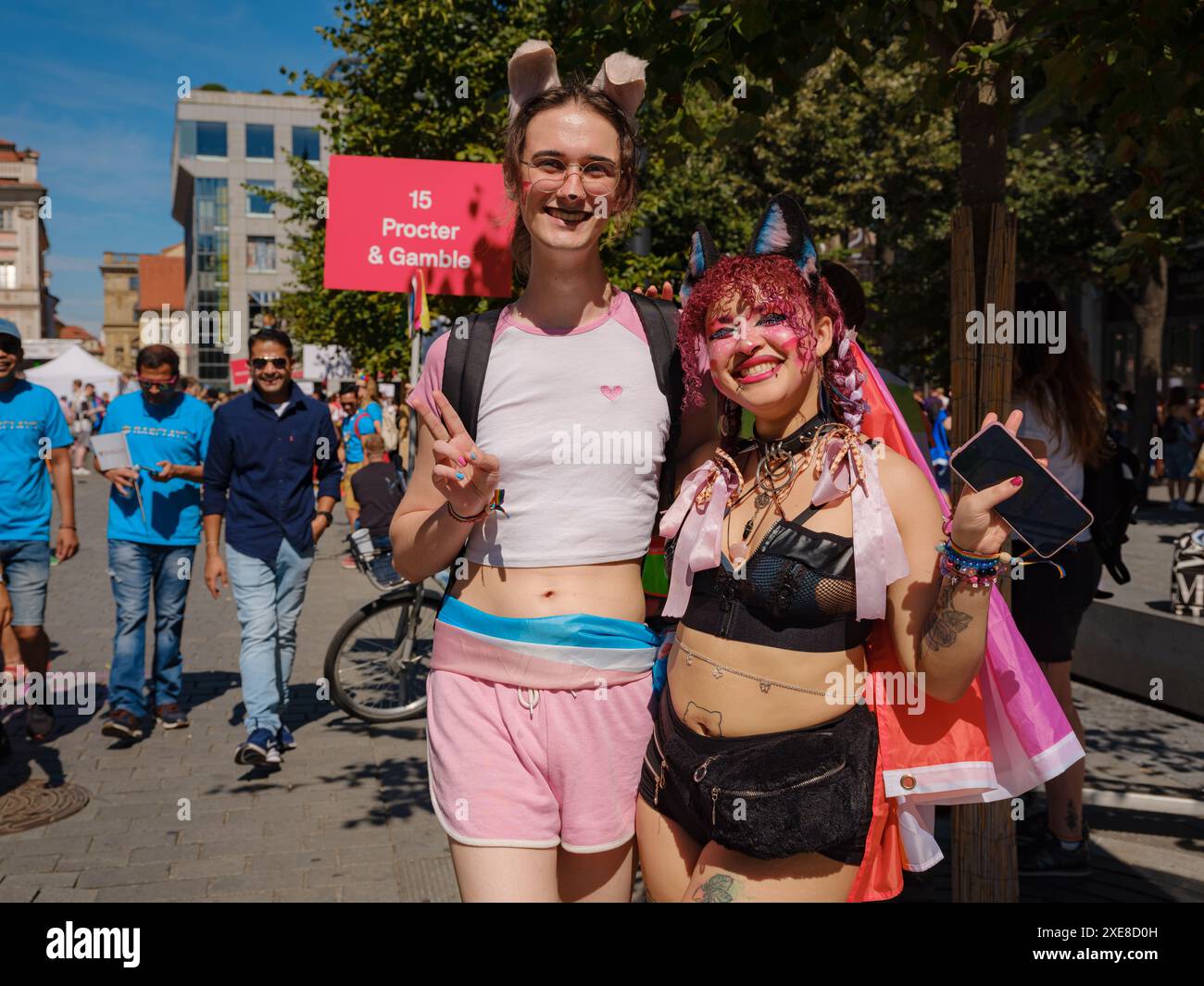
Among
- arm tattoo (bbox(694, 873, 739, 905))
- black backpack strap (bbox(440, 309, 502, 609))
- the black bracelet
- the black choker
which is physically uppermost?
black backpack strap (bbox(440, 309, 502, 609))

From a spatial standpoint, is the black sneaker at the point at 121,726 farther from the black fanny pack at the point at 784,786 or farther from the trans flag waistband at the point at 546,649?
the black fanny pack at the point at 784,786

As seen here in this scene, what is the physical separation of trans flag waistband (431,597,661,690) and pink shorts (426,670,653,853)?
3cm

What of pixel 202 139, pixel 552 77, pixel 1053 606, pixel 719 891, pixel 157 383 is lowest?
pixel 719 891

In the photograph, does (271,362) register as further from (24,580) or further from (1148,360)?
(1148,360)

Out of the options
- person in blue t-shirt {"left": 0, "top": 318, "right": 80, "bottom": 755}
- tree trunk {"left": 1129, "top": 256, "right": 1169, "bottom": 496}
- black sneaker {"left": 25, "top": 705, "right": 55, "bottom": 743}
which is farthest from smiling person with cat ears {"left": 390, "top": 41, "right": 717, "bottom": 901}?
tree trunk {"left": 1129, "top": 256, "right": 1169, "bottom": 496}

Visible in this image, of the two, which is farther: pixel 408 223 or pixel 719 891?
pixel 408 223

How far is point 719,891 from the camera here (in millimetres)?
2172

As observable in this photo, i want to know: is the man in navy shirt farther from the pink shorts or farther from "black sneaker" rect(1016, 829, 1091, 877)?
the pink shorts

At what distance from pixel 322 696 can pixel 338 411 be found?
21.1m

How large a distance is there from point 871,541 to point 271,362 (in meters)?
4.67

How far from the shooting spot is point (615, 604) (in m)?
2.36

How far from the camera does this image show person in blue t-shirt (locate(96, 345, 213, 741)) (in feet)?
21.2

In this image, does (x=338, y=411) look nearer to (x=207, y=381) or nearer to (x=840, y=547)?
(x=840, y=547)

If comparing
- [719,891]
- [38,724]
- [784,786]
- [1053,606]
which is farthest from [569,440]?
[38,724]
